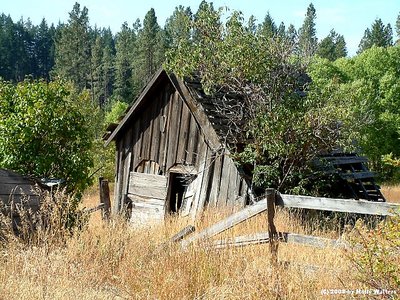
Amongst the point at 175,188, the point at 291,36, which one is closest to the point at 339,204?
the point at 291,36

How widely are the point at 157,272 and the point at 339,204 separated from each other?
2.38 metres

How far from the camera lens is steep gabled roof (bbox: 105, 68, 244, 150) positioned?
11922mm

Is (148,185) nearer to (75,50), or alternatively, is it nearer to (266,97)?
(266,97)

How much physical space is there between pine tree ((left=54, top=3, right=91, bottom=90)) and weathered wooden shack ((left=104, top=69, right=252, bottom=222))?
219ft

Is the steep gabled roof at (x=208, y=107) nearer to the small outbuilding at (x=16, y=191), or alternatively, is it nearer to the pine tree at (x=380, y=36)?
the small outbuilding at (x=16, y=191)

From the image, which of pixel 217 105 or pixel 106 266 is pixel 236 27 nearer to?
pixel 217 105

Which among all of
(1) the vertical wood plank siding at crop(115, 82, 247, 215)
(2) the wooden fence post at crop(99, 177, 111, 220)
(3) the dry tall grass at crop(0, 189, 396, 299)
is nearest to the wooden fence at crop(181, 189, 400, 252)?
(3) the dry tall grass at crop(0, 189, 396, 299)

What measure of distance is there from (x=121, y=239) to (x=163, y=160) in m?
6.84

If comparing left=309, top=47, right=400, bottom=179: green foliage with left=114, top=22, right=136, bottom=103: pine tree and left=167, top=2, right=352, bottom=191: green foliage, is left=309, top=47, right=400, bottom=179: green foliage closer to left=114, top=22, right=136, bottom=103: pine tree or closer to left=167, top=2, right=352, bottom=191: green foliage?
left=167, top=2, right=352, bottom=191: green foliage

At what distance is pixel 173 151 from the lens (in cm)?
1341

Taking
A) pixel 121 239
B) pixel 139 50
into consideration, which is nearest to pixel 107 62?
pixel 139 50

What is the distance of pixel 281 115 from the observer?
11.1 m

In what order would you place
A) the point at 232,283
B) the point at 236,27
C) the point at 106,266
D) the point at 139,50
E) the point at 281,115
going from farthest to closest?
the point at 139,50
the point at 236,27
the point at 281,115
the point at 106,266
the point at 232,283

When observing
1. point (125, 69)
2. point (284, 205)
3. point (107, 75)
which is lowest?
point (284, 205)
